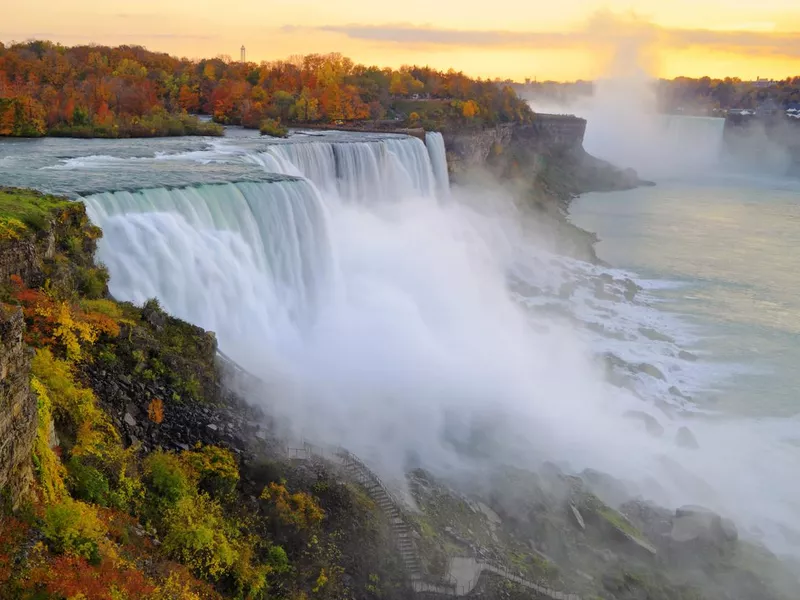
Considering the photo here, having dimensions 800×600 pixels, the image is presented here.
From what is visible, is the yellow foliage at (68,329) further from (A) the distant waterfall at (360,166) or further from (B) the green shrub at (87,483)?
(A) the distant waterfall at (360,166)

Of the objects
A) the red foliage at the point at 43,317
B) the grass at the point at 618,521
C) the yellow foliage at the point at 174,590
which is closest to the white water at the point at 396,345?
the grass at the point at 618,521

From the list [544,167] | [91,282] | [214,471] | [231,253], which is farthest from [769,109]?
[214,471]

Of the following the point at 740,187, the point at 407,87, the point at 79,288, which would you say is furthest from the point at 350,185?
the point at 740,187

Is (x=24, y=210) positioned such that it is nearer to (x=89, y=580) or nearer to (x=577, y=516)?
(x=89, y=580)

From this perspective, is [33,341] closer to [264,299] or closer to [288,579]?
[288,579]

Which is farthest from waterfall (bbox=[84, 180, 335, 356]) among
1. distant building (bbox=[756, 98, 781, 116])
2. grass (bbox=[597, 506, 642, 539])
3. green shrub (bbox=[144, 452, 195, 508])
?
distant building (bbox=[756, 98, 781, 116])

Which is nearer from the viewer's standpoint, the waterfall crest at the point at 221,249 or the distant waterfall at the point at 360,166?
the waterfall crest at the point at 221,249
